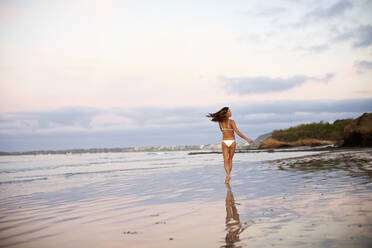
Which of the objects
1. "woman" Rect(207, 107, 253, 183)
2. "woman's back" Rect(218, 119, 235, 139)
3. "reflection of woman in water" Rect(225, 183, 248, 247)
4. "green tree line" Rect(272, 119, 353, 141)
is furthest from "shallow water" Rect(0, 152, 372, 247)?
"green tree line" Rect(272, 119, 353, 141)

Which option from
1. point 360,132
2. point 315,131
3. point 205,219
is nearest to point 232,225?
point 205,219

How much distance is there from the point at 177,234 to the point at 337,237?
202 cm

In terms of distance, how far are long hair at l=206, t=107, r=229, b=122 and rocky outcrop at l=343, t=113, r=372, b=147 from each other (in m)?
22.0

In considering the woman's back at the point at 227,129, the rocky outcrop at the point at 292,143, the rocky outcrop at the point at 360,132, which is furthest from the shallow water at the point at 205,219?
the rocky outcrop at the point at 292,143

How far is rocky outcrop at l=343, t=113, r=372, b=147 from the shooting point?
Result: 28.0 m

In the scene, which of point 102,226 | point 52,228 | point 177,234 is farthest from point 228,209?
point 52,228

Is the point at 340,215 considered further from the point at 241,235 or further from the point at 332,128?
the point at 332,128

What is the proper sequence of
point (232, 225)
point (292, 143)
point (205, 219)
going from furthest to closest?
point (292, 143)
point (205, 219)
point (232, 225)

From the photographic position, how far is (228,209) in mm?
5898

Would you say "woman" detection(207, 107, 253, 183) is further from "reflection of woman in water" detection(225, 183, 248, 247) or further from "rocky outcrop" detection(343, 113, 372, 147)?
"rocky outcrop" detection(343, 113, 372, 147)

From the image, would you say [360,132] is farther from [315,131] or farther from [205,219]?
[205,219]

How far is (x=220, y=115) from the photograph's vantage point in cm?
1131

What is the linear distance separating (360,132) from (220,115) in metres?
22.9

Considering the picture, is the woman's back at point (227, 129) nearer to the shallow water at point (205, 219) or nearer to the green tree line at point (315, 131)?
the shallow water at point (205, 219)
